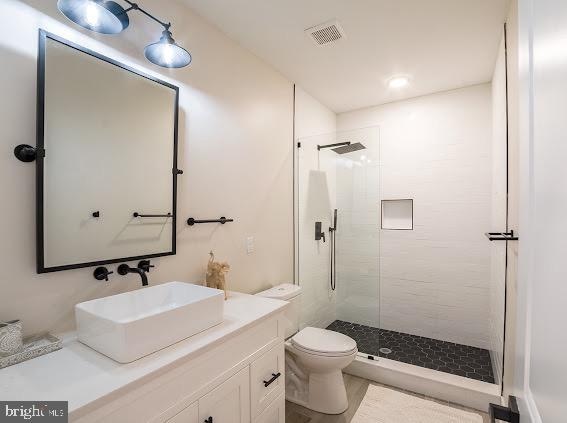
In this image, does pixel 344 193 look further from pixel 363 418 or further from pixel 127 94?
pixel 127 94

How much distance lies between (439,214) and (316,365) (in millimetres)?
2004

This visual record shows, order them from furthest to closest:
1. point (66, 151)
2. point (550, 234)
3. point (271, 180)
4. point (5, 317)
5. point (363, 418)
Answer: point (271, 180) → point (363, 418) → point (66, 151) → point (5, 317) → point (550, 234)

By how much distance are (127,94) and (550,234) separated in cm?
167

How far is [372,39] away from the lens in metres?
2.08

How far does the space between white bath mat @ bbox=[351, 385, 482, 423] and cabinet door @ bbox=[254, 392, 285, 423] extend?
756 mm

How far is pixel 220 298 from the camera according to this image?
128cm

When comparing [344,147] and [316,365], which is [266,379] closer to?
[316,365]

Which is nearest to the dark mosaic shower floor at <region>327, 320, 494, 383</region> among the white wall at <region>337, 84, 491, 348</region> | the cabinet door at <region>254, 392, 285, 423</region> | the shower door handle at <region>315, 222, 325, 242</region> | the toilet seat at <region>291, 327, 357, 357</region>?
the white wall at <region>337, 84, 491, 348</region>

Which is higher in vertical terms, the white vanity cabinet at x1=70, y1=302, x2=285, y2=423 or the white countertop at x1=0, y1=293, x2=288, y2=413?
the white countertop at x1=0, y1=293, x2=288, y2=413

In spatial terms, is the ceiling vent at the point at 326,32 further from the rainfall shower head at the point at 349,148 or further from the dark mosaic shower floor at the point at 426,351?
the dark mosaic shower floor at the point at 426,351

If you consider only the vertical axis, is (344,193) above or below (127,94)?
below

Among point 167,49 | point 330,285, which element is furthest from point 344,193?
point 167,49

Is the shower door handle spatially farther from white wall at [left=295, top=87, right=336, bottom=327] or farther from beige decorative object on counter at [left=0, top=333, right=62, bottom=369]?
beige decorative object on counter at [left=0, top=333, right=62, bottom=369]

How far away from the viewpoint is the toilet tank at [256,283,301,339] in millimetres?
2195
